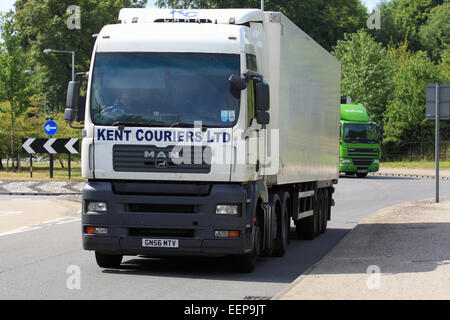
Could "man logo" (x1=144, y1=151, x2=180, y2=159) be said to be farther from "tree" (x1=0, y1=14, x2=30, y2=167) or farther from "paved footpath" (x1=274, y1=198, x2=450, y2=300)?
"tree" (x1=0, y1=14, x2=30, y2=167)

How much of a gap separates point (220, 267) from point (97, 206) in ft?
7.04

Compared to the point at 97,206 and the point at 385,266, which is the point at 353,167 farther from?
the point at 97,206

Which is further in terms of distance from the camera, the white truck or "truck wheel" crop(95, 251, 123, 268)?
"truck wheel" crop(95, 251, 123, 268)

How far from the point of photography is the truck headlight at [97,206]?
11.1m

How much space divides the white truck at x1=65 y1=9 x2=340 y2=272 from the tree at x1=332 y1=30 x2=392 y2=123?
A: 6065cm

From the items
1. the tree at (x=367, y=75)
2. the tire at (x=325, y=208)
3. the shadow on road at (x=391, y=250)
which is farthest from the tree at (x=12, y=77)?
the tree at (x=367, y=75)

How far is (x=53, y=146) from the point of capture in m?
31.6

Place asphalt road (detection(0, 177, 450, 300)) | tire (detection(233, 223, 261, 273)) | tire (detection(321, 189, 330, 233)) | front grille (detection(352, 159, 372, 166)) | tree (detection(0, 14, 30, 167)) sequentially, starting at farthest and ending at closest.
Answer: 1. front grille (detection(352, 159, 372, 166))
2. tree (detection(0, 14, 30, 167))
3. tire (detection(321, 189, 330, 233))
4. tire (detection(233, 223, 261, 273))
5. asphalt road (detection(0, 177, 450, 300))

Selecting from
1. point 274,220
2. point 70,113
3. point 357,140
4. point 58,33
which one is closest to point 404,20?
point 58,33

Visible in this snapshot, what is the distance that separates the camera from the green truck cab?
46.4 metres

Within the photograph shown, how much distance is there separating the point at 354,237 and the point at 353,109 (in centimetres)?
3208

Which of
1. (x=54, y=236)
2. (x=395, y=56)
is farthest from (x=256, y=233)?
(x=395, y=56)

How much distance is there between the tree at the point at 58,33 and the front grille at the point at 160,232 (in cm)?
4761

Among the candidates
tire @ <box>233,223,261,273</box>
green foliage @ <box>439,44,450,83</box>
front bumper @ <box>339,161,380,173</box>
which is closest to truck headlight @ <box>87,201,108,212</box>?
tire @ <box>233,223,261,273</box>
